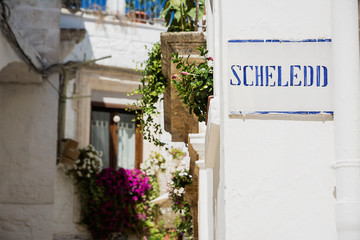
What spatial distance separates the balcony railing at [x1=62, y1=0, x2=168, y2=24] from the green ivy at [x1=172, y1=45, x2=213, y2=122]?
25.5 ft

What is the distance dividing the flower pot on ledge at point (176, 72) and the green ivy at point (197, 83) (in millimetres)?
361

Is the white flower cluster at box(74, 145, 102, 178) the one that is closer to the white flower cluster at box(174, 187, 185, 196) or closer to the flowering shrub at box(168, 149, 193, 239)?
the flowering shrub at box(168, 149, 193, 239)

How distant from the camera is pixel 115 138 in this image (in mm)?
14328

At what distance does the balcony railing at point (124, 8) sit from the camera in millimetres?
13641

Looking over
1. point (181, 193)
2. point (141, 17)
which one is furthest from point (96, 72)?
point (181, 193)

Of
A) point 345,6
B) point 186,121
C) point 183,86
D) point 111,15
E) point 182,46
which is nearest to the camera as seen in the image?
point 345,6

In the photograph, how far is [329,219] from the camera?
12.8ft

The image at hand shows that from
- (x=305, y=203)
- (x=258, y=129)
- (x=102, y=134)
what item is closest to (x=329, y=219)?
(x=305, y=203)

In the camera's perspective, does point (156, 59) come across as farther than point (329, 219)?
Yes

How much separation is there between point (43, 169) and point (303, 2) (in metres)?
8.88

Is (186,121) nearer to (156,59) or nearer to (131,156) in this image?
(156,59)

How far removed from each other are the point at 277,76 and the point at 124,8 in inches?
407

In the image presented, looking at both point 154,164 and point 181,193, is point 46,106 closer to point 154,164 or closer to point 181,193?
point 154,164

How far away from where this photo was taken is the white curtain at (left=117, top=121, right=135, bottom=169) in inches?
561
